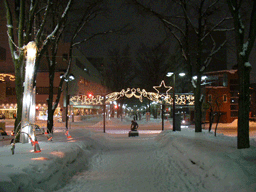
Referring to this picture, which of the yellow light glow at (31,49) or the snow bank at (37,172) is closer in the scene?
the snow bank at (37,172)

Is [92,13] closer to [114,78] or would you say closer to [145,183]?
[145,183]

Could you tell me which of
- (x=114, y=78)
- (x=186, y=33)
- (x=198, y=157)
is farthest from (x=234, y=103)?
(x=198, y=157)

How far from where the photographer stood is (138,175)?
754 cm

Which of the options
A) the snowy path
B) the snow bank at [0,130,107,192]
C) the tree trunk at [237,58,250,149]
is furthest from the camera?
the tree trunk at [237,58,250,149]

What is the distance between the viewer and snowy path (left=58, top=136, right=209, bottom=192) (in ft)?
20.5

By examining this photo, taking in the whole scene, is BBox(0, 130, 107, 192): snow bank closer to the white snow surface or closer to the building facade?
the white snow surface

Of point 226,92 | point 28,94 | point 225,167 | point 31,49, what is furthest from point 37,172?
point 226,92

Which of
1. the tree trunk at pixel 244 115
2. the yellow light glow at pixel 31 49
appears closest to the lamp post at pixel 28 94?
the yellow light glow at pixel 31 49

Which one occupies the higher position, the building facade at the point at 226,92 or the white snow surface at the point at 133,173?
the building facade at the point at 226,92

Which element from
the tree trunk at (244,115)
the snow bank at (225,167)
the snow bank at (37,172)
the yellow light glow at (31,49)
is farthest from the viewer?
the yellow light glow at (31,49)

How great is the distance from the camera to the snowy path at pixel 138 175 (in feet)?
20.5

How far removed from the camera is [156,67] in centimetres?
4462

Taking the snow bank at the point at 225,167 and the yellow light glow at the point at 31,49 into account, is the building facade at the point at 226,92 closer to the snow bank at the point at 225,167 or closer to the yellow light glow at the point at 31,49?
the snow bank at the point at 225,167

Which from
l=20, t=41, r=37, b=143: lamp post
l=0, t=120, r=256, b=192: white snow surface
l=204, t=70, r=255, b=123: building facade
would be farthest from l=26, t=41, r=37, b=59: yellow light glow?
l=204, t=70, r=255, b=123: building facade
